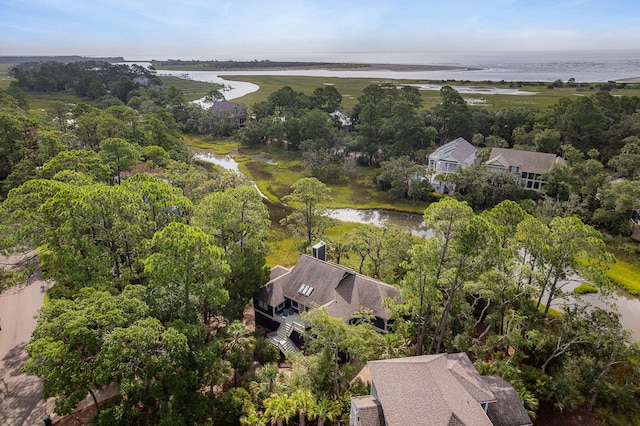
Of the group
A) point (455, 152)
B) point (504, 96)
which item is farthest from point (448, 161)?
point (504, 96)

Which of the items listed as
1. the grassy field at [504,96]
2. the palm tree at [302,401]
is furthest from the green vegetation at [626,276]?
the grassy field at [504,96]

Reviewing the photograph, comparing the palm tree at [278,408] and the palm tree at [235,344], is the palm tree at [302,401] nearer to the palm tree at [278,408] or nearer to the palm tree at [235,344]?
the palm tree at [278,408]

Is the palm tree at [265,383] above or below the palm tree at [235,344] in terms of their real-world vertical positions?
below

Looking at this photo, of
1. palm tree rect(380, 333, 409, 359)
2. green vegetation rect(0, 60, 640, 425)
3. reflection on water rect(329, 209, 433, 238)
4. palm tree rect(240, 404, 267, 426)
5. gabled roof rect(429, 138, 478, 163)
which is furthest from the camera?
gabled roof rect(429, 138, 478, 163)

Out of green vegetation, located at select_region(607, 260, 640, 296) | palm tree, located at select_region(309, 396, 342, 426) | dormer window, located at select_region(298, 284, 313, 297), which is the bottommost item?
green vegetation, located at select_region(607, 260, 640, 296)

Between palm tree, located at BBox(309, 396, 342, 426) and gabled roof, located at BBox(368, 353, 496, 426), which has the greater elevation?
gabled roof, located at BBox(368, 353, 496, 426)

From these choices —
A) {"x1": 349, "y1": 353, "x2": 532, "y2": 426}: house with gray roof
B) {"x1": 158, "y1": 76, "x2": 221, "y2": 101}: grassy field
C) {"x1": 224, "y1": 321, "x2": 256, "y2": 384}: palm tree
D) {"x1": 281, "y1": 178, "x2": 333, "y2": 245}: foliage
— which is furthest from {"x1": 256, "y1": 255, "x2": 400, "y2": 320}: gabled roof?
{"x1": 158, "y1": 76, "x2": 221, "y2": 101}: grassy field

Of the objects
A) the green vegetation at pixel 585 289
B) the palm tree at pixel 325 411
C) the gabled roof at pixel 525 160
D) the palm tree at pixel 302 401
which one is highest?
the gabled roof at pixel 525 160

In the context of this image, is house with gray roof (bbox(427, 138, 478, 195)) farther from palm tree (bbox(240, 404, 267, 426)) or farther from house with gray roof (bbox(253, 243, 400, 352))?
palm tree (bbox(240, 404, 267, 426))
